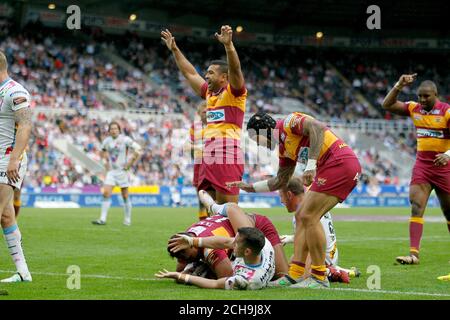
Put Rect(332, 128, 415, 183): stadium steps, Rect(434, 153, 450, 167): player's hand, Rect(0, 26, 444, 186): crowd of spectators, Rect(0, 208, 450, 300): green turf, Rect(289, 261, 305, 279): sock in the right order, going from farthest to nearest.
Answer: Rect(332, 128, 415, 183): stadium steps → Rect(0, 26, 444, 186): crowd of spectators → Rect(434, 153, 450, 167): player's hand → Rect(289, 261, 305, 279): sock → Rect(0, 208, 450, 300): green turf

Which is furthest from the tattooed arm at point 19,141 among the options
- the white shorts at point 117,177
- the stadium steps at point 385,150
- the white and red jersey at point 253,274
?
the stadium steps at point 385,150

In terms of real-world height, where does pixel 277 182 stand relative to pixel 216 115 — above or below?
below

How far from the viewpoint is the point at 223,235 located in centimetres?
923

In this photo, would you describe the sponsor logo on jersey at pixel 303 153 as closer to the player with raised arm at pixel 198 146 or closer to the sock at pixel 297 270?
the sock at pixel 297 270

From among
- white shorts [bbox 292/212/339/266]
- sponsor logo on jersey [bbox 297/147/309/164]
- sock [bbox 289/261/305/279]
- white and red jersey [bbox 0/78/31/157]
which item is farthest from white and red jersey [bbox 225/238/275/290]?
white and red jersey [bbox 0/78/31/157]

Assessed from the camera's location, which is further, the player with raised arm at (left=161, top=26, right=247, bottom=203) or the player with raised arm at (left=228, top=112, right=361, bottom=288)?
the player with raised arm at (left=161, top=26, right=247, bottom=203)

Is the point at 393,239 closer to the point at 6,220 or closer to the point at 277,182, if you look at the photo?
the point at 277,182

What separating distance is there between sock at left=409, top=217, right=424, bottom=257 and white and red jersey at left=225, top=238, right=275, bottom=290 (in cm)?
425

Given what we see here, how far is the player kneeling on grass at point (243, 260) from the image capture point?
8.51 meters

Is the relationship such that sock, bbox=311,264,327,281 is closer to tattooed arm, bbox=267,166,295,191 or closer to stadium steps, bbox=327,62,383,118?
tattooed arm, bbox=267,166,295,191

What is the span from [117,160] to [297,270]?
1293 cm

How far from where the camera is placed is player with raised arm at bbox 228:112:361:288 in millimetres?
9039

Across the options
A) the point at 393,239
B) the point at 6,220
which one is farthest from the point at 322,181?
the point at 393,239

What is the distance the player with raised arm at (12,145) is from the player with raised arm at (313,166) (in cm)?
268
